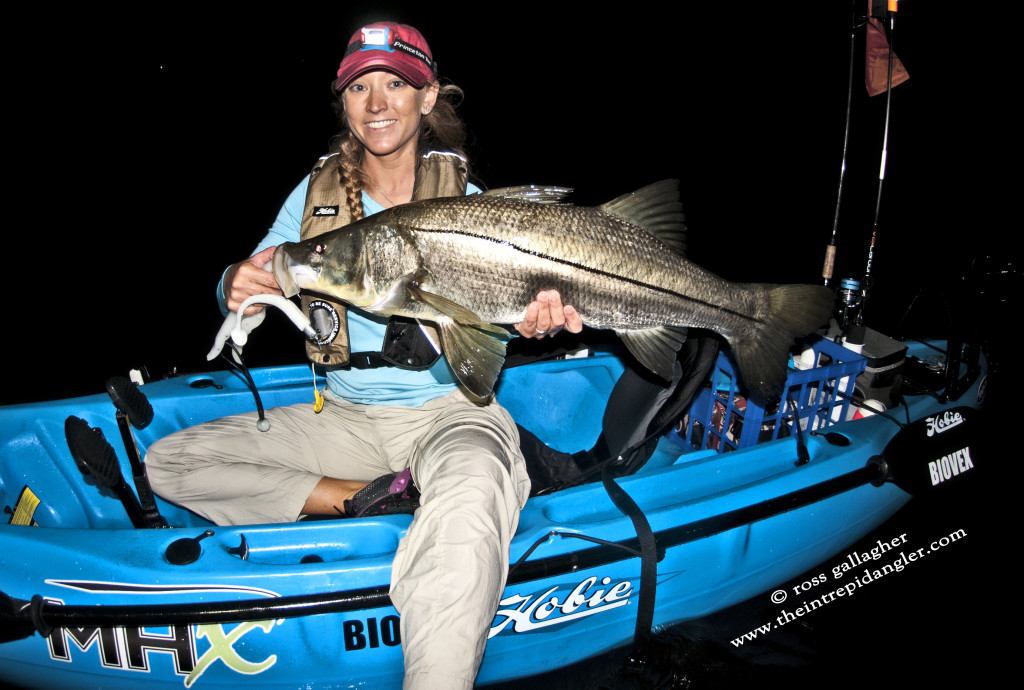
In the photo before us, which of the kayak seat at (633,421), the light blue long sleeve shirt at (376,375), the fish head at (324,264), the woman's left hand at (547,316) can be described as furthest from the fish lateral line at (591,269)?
the light blue long sleeve shirt at (376,375)

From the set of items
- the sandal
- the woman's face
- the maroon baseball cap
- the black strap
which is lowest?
the black strap

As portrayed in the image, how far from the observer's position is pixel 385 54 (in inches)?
90.4

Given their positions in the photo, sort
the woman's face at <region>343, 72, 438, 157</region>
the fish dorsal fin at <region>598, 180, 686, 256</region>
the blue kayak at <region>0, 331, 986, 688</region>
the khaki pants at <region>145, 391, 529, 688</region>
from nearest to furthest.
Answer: the khaki pants at <region>145, 391, 529, 688</region>
the blue kayak at <region>0, 331, 986, 688</region>
the fish dorsal fin at <region>598, 180, 686, 256</region>
the woman's face at <region>343, 72, 438, 157</region>

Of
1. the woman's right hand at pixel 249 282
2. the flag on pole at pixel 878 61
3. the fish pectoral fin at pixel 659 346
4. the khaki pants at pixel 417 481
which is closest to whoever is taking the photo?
the khaki pants at pixel 417 481

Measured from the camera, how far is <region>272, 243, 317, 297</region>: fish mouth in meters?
1.90

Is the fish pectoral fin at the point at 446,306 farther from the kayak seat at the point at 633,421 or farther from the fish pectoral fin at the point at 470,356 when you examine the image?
the kayak seat at the point at 633,421

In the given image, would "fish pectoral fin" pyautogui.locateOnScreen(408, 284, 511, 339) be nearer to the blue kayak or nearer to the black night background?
the blue kayak

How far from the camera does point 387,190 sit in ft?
8.70

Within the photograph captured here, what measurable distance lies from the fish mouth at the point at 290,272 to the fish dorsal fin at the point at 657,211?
3.53 feet

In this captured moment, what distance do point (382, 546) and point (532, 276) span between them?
1.15 metres

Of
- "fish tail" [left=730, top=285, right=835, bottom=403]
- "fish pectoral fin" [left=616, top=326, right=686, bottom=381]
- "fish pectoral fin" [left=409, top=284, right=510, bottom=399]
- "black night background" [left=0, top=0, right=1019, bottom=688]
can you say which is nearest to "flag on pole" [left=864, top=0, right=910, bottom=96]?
"black night background" [left=0, top=0, right=1019, bottom=688]

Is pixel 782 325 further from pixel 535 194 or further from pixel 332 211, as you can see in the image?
pixel 332 211

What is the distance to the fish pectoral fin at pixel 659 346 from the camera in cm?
220

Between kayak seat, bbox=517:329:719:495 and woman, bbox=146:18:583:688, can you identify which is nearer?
woman, bbox=146:18:583:688
